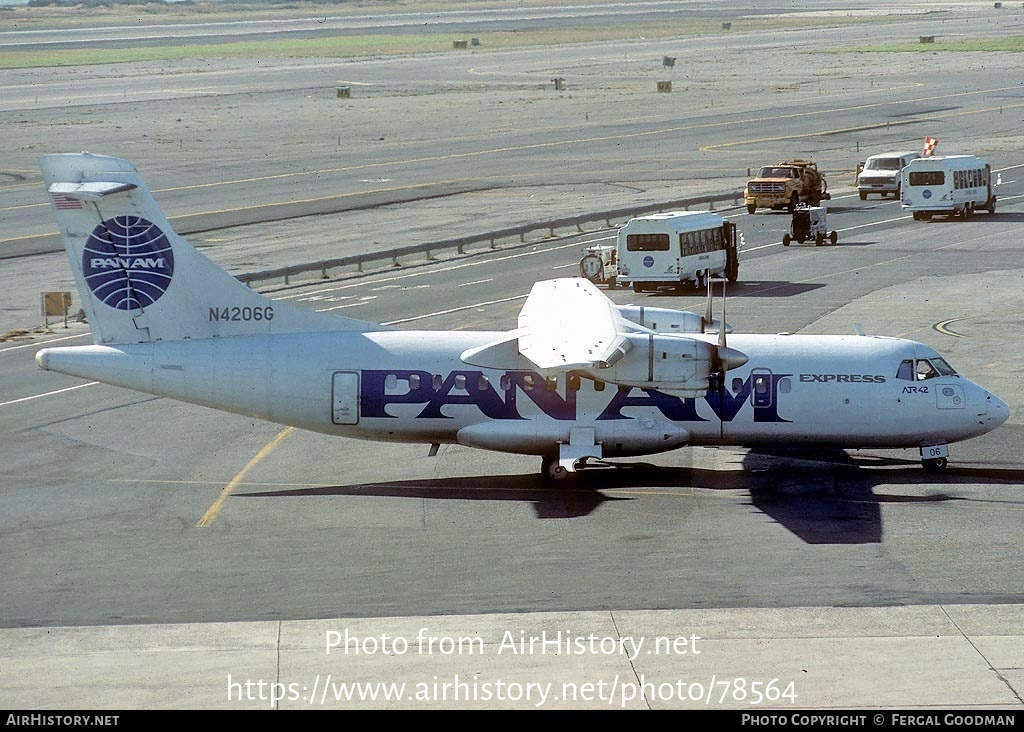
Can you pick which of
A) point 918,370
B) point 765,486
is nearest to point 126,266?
point 765,486

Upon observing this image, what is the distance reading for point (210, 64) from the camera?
171750mm

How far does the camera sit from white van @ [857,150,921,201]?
83062 millimetres

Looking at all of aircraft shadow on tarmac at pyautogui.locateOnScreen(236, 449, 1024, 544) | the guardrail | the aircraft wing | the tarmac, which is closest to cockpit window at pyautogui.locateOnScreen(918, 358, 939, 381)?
aircraft shadow on tarmac at pyautogui.locateOnScreen(236, 449, 1024, 544)

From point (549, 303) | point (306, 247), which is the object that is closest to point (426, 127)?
point (306, 247)

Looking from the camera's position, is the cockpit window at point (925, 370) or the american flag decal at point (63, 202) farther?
the cockpit window at point (925, 370)

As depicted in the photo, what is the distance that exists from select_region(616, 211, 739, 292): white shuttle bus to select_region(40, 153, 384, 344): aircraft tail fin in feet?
85.6

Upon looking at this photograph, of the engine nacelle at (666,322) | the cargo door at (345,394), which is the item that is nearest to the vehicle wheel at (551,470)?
the engine nacelle at (666,322)

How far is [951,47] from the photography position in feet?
565

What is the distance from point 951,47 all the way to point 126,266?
517 ft

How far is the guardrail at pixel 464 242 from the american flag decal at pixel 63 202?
24.1m

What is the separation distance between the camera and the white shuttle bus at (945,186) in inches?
2928

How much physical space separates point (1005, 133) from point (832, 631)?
92.7 m

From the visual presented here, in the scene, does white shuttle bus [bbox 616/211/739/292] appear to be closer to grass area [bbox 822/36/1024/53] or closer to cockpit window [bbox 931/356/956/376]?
cockpit window [bbox 931/356/956/376]

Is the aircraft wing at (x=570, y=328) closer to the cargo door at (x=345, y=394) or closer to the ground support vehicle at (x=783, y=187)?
the cargo door at (x=345, y=394)
